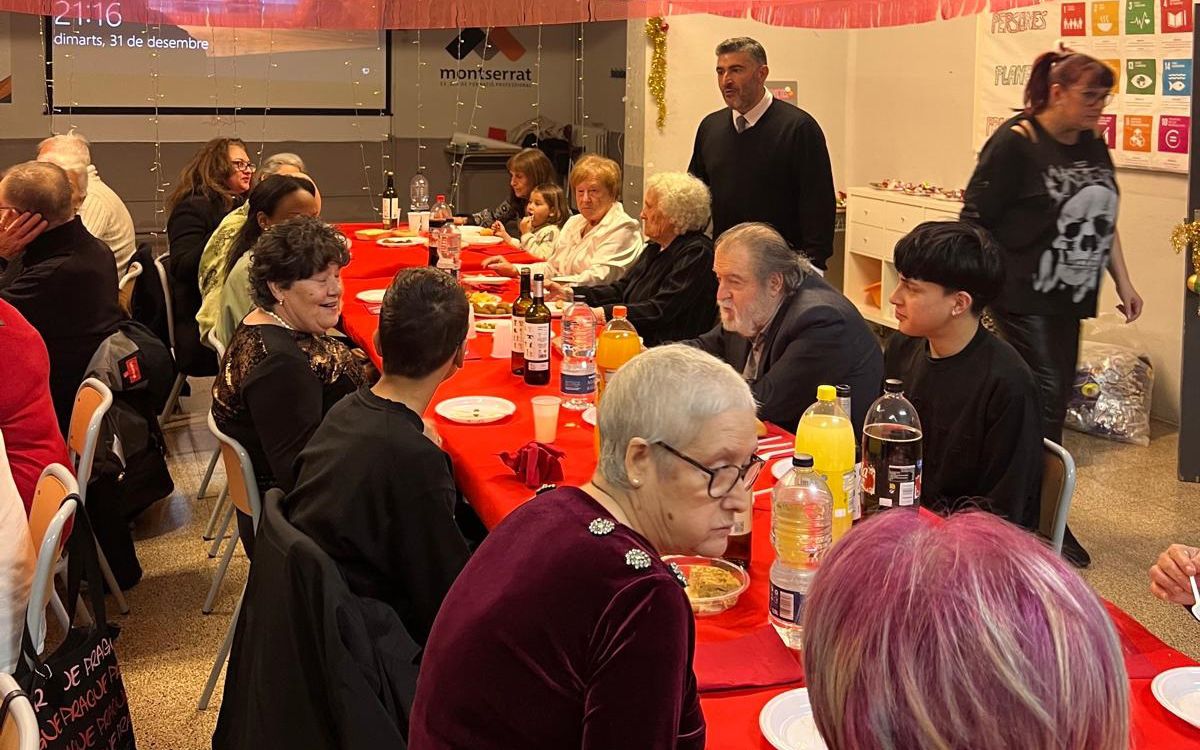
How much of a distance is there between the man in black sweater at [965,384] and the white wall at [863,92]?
11.6 ft

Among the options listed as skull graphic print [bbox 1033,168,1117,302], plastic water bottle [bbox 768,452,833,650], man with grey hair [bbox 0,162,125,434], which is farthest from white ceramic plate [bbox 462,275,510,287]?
plastic water bottle [bbox 768,452,833,650]

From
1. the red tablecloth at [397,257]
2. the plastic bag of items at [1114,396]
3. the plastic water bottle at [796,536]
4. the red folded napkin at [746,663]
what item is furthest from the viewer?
the plastic bag of items at [1114,396]

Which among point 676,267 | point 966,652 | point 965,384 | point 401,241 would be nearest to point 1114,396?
point 676,267

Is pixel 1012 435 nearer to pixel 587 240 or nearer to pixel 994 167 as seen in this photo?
pixel 994 167

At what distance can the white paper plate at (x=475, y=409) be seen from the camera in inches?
130

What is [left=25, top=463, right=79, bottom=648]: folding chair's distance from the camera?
246 centimetres

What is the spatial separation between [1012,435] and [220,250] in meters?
3.18

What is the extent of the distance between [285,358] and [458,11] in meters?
4.53

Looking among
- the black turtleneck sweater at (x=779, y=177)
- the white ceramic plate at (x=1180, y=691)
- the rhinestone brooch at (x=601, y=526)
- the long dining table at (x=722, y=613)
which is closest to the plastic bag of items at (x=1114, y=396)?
the black turtleneck sweater at (x=779, y=177)

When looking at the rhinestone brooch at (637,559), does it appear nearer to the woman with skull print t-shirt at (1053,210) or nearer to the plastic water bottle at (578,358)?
the plastic water bottle at (578,358)

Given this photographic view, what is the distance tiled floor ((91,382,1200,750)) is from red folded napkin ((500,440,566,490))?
1161 mm

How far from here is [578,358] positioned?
368cm

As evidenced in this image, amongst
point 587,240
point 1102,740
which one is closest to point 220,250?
point 587,240

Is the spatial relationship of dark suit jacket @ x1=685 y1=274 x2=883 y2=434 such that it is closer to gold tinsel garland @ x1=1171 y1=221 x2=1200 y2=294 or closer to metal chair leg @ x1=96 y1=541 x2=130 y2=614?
gold tinsel garland @ x1=1171 y1=221 x2=1200 y2=294
